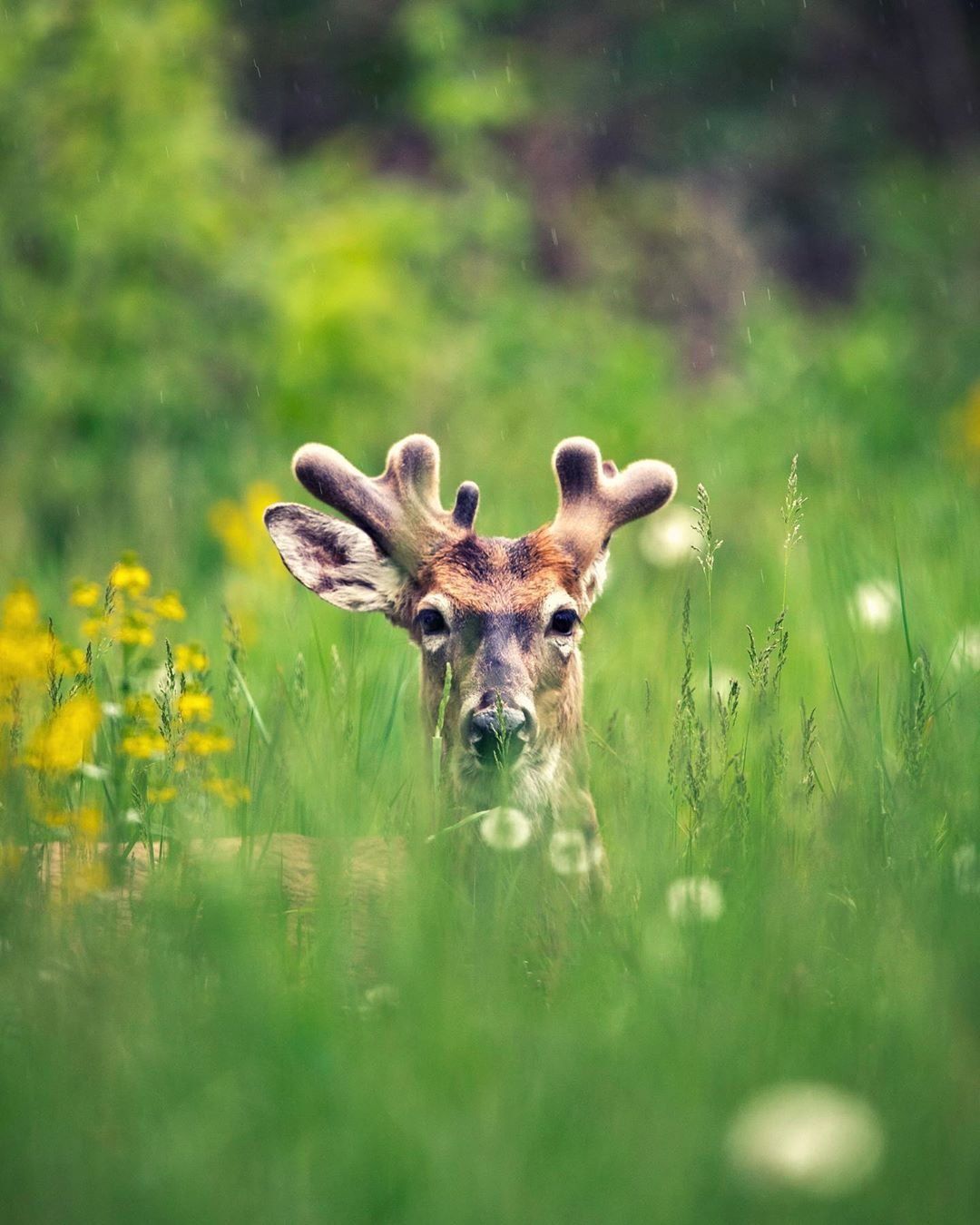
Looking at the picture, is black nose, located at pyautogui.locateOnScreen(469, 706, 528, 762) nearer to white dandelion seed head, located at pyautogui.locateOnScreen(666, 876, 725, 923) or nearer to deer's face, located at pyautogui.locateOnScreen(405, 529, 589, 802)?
deer's face, located at pyautogui.locateOnScreen(405, 529, 589, 802)

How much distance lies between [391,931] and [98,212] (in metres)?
6.04

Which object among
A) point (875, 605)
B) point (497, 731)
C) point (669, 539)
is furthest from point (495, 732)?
point (669, 539)

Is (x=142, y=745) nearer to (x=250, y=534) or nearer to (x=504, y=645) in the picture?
(x=504, y=645)

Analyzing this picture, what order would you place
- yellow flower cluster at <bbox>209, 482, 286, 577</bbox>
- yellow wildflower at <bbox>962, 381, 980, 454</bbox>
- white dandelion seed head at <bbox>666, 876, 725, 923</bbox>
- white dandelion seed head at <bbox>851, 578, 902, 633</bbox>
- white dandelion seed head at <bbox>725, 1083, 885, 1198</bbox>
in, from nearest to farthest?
1. white dandelion seed head at <bbox>725, 1083, 885, 1198</bbox>
2. white dandelion seed head at <bbox>666, 876, 725, 923</bbox>
3. white dandelion seed head at <bbox>851, 578, 902, 633</bbox>
4. yellow flower cluster at <bbox>209, 482, 286, 577</bbox>
5. yellow wildflower at <bbox>962, 381, 980, 454</bbox>

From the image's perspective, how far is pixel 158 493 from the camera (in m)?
7.60

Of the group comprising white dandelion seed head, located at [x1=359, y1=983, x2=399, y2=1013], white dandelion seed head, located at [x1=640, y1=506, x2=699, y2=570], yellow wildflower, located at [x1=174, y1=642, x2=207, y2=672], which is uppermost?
white dandelion seed head, located at [x1=640, y1=506, x2=699, y2=570]

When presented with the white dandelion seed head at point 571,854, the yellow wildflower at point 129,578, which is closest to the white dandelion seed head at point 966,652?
the white dandelion seed head at point 571,854

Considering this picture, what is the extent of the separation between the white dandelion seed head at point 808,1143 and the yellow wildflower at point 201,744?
172cm

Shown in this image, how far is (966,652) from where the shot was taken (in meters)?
4.18

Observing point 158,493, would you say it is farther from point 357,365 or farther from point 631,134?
point 631,134

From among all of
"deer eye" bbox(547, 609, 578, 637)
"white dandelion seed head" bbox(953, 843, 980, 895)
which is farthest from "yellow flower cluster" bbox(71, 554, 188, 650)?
"white dandelion seed head" bbox(953, 843, 980, 895)

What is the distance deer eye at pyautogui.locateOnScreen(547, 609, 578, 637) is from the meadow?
302 millimetres

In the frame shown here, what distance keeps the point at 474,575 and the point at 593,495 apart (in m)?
0.44

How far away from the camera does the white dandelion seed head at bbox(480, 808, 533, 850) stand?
3209 millimetres
